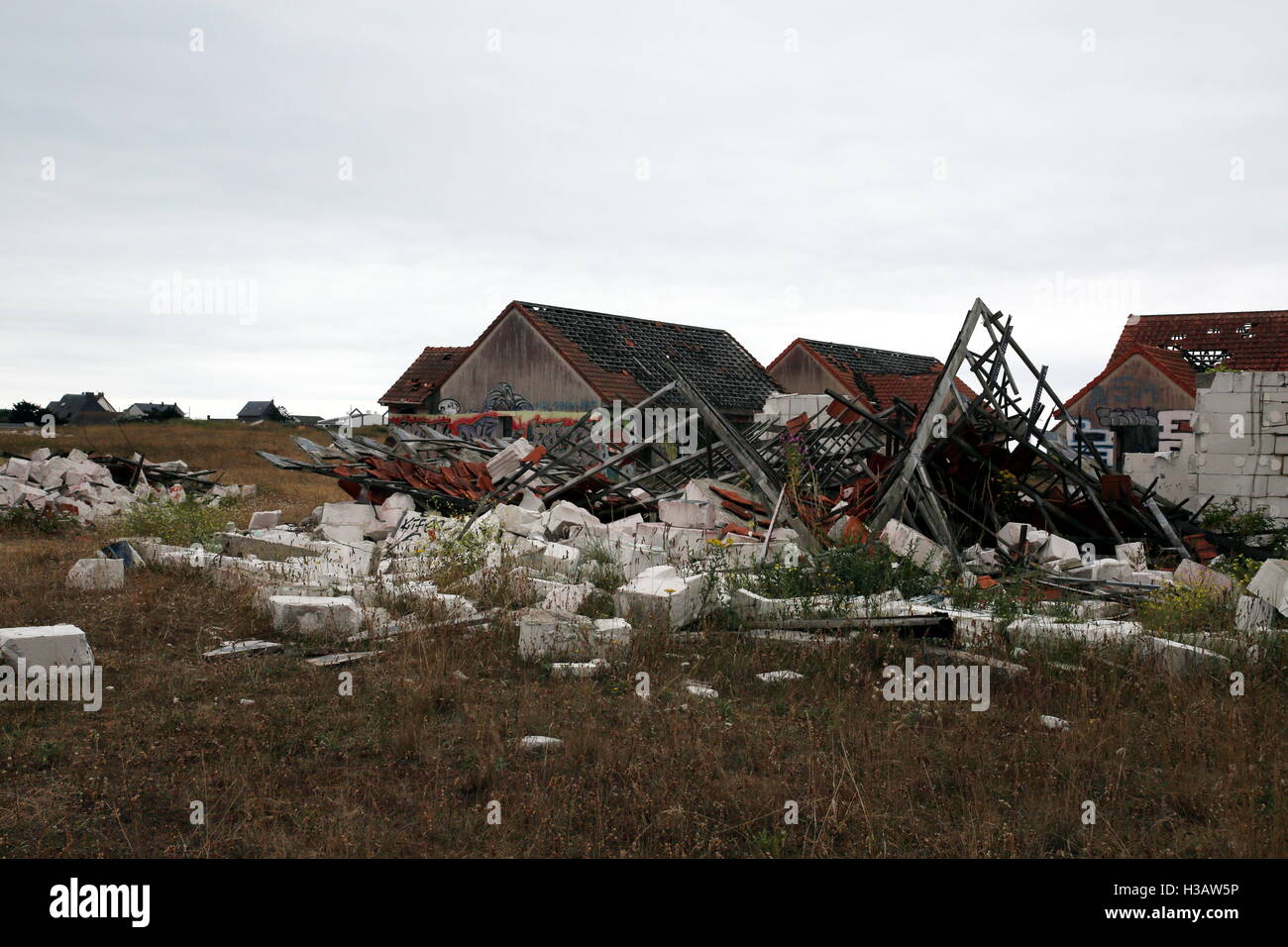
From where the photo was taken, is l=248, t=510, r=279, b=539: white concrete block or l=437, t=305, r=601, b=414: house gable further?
l=437, t=305, r=601, b=414: house gable

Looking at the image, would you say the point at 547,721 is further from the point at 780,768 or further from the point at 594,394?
the point at 594,394

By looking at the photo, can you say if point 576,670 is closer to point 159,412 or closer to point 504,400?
point 504,400

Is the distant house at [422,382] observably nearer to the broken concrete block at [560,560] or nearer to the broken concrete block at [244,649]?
the broken concrete block at [560,560]

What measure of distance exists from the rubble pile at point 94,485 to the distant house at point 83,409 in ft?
99.9

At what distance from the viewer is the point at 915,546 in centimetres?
923

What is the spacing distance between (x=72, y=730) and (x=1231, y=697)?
6166 mm

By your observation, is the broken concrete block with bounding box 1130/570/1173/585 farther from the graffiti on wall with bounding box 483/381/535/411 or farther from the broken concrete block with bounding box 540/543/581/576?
the graffiti on wall with bounding box 483/381/535/411

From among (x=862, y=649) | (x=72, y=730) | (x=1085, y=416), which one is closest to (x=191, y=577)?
(x=72, y=730)

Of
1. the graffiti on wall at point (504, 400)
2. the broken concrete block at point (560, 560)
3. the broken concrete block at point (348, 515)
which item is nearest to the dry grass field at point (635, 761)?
the broken concrete block at point (560, 560)

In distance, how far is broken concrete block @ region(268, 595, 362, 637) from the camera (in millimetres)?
7207

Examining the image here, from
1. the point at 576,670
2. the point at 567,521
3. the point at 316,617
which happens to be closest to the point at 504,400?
the point at 567,521

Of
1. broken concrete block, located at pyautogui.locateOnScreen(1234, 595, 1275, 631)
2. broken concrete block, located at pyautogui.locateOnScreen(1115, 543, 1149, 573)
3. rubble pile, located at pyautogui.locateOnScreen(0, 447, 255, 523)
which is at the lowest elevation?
broken concrete block, located at pyautogui.locateOnScreen(1234, 595, 1275, 631)

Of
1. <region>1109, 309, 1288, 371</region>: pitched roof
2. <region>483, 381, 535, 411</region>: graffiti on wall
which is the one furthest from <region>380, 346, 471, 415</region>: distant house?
<region>1109, 309, 1288, 371</region>: pitched roof

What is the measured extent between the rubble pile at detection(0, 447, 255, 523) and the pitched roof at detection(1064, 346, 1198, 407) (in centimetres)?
2160
